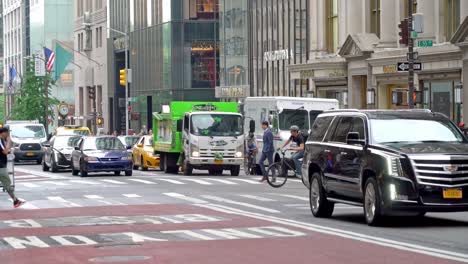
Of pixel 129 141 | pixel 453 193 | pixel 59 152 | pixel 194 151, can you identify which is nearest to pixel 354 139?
pixel 453 193

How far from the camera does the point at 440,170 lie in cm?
1833

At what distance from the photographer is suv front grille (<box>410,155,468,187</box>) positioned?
18.3 m

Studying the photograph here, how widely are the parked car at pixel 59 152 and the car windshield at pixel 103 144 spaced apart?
15.0ft

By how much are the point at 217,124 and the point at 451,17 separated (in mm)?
10241

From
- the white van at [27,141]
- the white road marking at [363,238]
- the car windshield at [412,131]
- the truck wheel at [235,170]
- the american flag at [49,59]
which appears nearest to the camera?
the white road marking at [363,238]

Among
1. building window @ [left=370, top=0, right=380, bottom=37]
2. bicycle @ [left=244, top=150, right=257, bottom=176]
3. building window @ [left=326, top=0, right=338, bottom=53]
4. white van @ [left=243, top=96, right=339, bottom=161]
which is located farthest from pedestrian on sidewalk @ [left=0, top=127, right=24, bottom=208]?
building window @ [left=326, top=0, right=338, bottom=53]

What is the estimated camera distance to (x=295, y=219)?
827 inches

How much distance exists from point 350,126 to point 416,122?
128 centimetres

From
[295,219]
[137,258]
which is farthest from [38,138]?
[137,258]

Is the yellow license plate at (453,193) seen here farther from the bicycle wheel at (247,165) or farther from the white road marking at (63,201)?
the bicycle wheel at (247,165)

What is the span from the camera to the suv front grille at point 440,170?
18.3 meters

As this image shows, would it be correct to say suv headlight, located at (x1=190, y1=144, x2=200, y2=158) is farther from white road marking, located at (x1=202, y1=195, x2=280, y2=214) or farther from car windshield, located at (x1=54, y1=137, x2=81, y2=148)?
white road marking, located at (x1=202, y1=195, x2=280, y2=214)

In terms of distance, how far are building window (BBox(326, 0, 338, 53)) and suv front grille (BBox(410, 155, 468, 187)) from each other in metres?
39.5

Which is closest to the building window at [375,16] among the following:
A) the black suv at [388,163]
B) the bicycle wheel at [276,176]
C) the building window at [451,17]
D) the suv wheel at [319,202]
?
the building window at [451,17]
